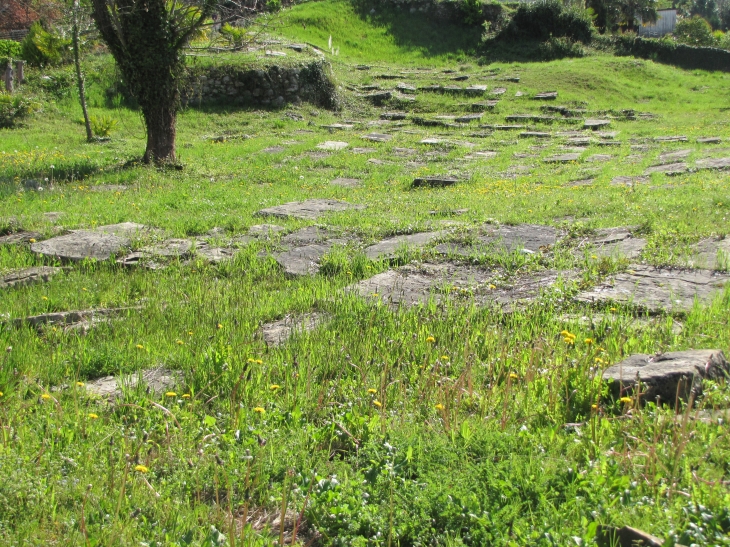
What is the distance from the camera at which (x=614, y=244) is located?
600cm

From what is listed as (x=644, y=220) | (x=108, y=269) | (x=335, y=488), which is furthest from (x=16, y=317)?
(x=644, y=220)

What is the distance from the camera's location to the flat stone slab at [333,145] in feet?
48.2

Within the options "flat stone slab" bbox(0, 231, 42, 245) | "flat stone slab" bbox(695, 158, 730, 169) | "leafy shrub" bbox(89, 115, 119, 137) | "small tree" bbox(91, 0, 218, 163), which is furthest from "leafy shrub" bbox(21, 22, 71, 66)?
"flat stone slab" bbox(695, 158, 730, 169)

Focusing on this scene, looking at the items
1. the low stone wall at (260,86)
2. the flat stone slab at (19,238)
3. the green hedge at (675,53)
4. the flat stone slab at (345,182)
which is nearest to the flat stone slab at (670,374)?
the flat stone slab at (19,238)

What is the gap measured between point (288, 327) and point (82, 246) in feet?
10.2

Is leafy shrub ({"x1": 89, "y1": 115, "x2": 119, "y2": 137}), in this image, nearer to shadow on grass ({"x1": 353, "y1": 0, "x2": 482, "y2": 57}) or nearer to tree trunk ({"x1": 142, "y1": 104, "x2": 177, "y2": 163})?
tree trunk ({"x1": 142, "y1": 104, "x2": 177, "y2": 163})

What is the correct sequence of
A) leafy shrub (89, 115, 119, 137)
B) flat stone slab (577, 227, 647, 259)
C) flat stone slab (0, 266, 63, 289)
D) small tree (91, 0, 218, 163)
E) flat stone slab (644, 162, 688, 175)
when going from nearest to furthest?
1. flat stone slab (0, 266, 63, 289)
2. flat stone slab (577, 227, 647, 259)
3. flat stone slab (644, 162, 688, 175)
4. small tree (91, 0, 218, 163)
5. leafy shrub (89, 115, 119, 137)

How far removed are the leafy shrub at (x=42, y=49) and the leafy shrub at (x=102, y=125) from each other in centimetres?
461

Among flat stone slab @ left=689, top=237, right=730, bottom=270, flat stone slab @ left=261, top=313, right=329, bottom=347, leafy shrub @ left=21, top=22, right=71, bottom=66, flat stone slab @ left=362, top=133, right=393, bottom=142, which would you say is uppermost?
leafy shrub @ left=21, top=22, right=71, bottom=66

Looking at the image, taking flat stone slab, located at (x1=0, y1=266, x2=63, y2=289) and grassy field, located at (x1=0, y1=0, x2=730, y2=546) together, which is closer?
grassy field, located at (x1=0, y1=0, x2=730, y2=546)

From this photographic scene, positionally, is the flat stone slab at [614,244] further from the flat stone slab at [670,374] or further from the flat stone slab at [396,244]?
the flat stone slab at [670,374]

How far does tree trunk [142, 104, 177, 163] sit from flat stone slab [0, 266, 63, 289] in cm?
703

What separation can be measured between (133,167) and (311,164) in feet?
11.2

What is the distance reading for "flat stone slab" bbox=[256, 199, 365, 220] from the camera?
819 centimetres
